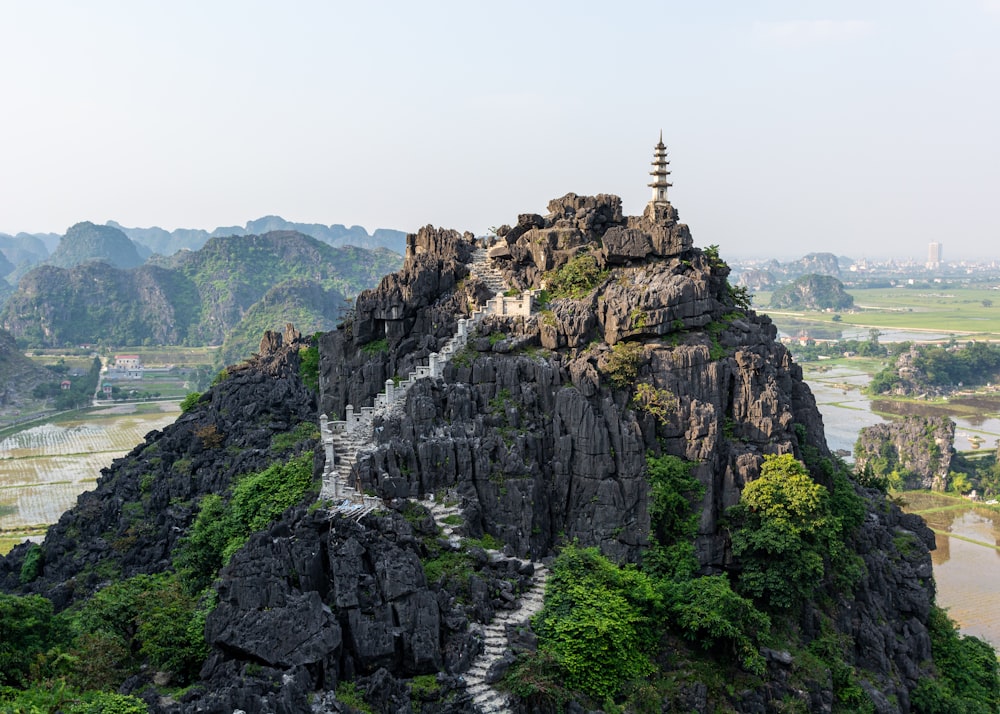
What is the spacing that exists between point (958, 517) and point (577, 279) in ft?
170

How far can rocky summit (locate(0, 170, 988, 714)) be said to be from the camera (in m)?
24.3

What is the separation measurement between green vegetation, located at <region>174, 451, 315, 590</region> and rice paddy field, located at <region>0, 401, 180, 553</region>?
35351 mm

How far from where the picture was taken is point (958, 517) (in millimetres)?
72000

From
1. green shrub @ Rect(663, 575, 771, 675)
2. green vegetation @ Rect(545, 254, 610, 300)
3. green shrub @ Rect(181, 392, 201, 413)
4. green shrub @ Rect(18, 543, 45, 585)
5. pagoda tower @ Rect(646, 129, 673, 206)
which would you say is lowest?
green shrub @ Rect(18, 543, 45, 585)

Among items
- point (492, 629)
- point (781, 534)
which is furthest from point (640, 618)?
point (781, 534)

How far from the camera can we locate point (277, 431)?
48969 millimetres

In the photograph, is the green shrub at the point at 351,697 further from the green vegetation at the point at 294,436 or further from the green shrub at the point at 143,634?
the green vegetation at the point at 294,436

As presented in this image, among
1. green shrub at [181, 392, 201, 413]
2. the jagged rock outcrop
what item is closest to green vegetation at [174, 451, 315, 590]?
green shrub at [181, 392, 201, 413]

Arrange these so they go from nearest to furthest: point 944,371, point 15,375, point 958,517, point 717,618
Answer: point 717,618, point 958,517, point 944,371, point 15,375

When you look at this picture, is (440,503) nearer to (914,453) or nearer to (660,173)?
(660,173)

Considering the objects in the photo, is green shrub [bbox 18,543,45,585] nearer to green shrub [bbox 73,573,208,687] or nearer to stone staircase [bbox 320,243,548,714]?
green shrub [bbox 73,573,208,687]

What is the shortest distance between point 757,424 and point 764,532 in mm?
4645

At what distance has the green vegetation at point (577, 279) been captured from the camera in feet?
123

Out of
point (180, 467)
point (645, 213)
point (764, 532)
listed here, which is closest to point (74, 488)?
point (180, 467)
